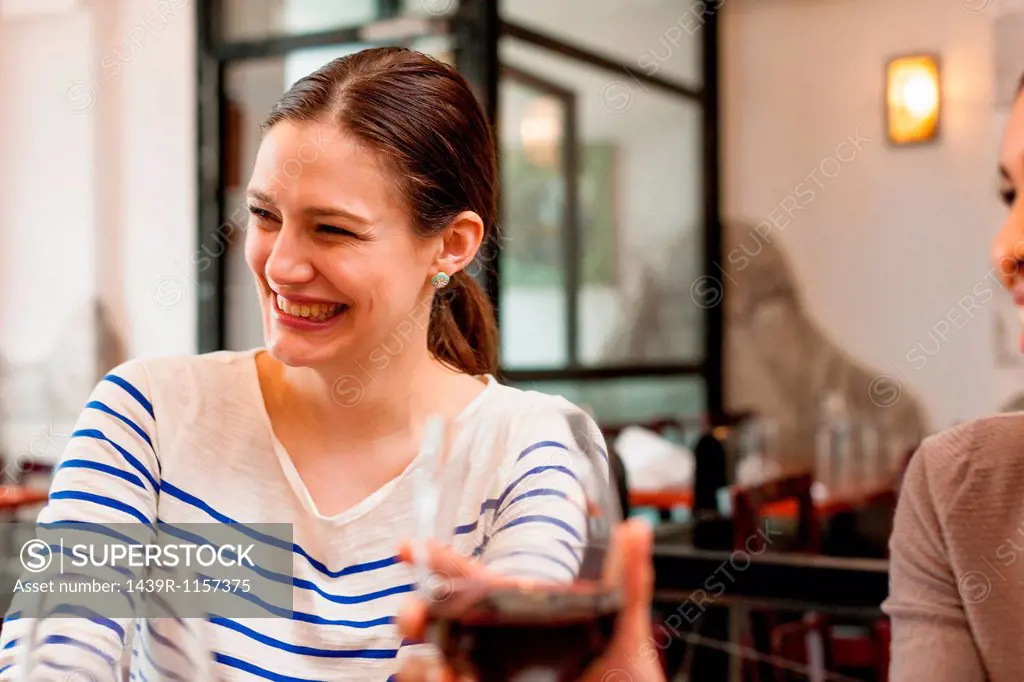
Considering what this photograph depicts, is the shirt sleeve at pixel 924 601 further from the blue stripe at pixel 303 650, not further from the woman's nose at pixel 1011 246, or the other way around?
the blue stripe at pixel 303 650

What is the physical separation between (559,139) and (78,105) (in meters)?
2.13

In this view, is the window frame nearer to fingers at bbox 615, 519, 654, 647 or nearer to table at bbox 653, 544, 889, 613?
table at bbox 653, 544, 889, 613

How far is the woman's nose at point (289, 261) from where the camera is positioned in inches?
46.1

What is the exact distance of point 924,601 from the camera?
3.77ft

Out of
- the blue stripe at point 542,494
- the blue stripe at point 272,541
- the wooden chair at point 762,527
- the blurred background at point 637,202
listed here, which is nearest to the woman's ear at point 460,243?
the blue stripe at point 272,541

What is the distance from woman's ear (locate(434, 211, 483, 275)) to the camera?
136cm

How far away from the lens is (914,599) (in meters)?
1.15

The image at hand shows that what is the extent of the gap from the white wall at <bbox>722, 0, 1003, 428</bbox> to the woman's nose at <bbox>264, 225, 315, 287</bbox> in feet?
14.4

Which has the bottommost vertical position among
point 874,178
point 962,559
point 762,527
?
point 762,527

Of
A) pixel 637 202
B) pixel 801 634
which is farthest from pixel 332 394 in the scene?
pixel 637 202

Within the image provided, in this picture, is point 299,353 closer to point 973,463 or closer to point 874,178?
point 973,463

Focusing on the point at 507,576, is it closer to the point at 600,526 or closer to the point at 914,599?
the point at 600,526

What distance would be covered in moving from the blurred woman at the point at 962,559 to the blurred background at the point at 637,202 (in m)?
2.99

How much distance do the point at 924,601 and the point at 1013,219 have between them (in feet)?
1.55
